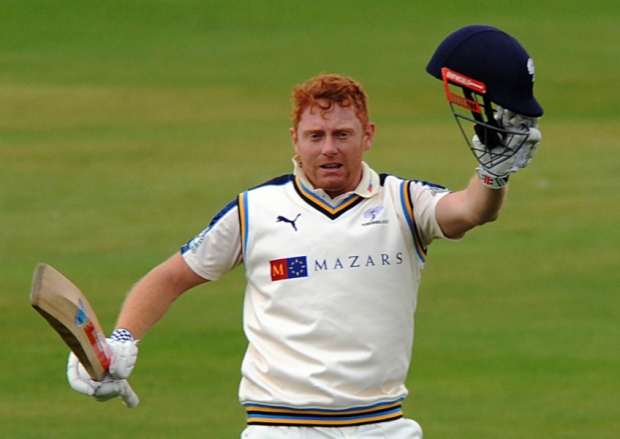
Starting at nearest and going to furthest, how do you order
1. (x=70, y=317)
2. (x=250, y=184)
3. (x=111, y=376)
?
(x=70, y=317) → (x=111, y=376) → (x=250, y=184)

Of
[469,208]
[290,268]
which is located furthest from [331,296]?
[469,208]

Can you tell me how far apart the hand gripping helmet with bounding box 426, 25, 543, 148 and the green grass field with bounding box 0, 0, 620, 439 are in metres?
4.23

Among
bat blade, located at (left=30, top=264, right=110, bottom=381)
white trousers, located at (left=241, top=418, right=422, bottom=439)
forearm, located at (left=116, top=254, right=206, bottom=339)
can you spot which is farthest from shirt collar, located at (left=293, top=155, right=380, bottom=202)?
bat blade, located at (left=30, top=264, right=110, bottom=381)

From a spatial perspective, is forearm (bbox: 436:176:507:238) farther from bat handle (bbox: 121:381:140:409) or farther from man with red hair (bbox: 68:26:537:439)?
bat handle (bbox: 121:381:140:409)

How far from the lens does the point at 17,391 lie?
10.1m

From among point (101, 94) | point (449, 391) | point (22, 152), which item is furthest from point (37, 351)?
point (101, 94)

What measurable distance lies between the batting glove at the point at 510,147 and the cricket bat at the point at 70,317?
4.80 ft

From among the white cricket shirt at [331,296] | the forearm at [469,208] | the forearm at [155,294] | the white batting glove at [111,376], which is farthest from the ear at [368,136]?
the white batting glove at [111,376]

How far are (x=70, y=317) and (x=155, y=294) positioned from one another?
0.62 m

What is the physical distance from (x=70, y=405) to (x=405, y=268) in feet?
15.1

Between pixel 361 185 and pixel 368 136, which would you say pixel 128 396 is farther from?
pixel 368 136

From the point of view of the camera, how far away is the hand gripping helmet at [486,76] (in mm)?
4941

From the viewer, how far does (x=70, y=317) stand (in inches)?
208

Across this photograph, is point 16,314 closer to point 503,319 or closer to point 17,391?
point 17,391
